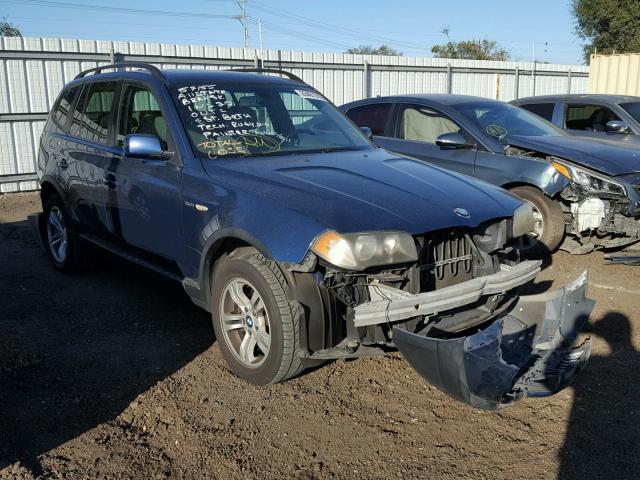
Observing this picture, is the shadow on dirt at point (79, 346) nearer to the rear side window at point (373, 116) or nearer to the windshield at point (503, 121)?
the rear side window at point (373, 116)

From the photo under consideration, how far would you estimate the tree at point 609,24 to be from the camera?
33.8 m

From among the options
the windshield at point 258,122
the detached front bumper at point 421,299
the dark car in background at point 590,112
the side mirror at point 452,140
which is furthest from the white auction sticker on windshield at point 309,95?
the dark car in background at point 590,112

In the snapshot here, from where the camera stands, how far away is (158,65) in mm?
A: 11852

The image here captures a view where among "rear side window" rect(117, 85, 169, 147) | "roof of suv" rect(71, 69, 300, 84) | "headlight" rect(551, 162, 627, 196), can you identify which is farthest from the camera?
"headlight" rect(551, 162, 627, 196)

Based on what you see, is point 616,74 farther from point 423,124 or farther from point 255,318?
point 255,318

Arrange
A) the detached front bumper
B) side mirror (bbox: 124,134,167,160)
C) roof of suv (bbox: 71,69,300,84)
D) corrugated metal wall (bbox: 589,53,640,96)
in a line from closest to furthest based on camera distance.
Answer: the detached front bumper < side mirror (bbox: 124,134,167,160) < roof of suv (bbox: 71,69,300,84) < corrugated metal wall (bbox: 589,53,640,96)

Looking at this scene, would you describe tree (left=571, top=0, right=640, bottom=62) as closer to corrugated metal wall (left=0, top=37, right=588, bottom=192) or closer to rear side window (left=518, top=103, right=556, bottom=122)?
corrugated metal wall (left=0, top=37, right=588, bottom=192)

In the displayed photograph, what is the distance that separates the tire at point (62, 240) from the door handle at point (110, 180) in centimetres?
101

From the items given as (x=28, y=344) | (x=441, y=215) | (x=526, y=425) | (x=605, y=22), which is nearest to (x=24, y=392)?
(x=28, y=344)

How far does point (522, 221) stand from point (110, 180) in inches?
123

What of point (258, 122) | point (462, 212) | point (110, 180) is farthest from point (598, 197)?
point (110, 180)

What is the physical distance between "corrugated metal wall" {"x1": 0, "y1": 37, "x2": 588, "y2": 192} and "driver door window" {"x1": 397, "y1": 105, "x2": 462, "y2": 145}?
19.8ft

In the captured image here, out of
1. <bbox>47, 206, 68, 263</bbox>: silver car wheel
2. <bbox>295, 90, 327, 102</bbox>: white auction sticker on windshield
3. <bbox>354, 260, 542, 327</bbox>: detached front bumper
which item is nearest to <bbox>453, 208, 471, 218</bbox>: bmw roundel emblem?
<bbox>354, 260, 542, 327</bbox>: detached front bumper

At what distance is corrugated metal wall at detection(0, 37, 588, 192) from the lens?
1065 centimetres
